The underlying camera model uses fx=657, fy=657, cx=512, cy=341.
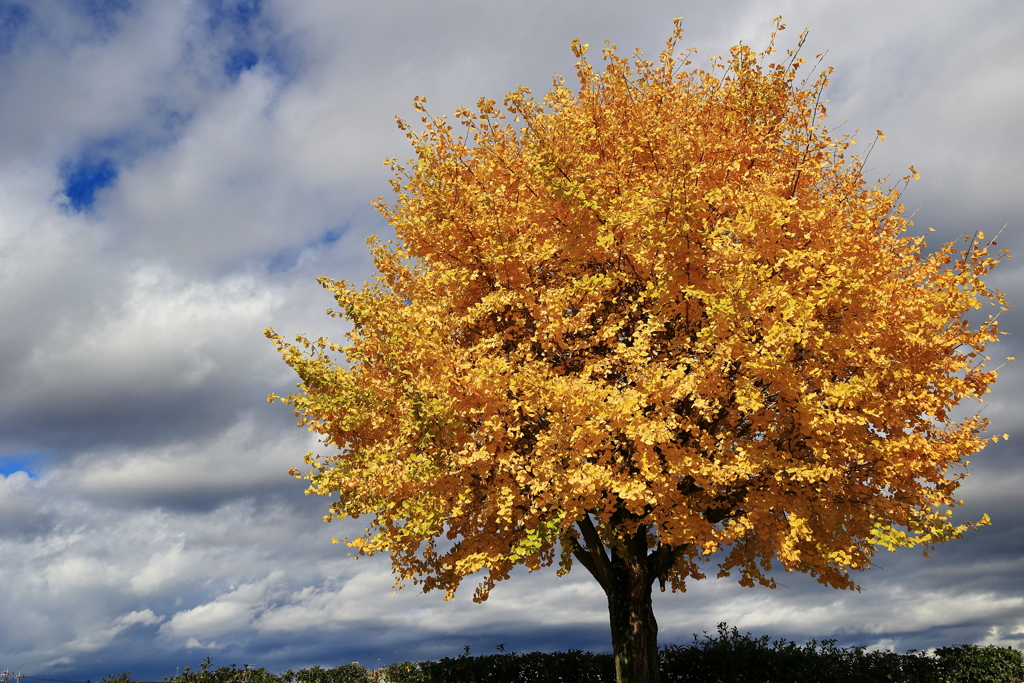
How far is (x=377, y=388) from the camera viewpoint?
10.6 metres

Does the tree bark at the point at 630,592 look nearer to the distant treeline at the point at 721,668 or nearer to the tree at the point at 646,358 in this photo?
the tree at the point at 646,358

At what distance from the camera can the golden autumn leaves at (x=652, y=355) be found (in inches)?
370

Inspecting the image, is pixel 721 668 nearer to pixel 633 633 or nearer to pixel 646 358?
pixel 633 633

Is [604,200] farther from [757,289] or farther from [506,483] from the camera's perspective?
[506,483]

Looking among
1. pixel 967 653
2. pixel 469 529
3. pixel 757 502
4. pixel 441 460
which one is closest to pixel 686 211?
pixel 757 502

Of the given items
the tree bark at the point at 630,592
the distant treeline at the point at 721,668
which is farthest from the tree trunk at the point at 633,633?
the distant treeline at the point at 721,668

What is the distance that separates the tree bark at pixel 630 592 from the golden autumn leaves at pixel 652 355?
1.22 meters

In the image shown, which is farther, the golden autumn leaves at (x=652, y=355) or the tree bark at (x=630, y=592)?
the tree bark at (x=630, y=592)

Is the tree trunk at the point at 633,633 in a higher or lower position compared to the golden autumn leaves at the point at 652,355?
lower

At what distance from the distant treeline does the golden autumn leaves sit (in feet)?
9.46

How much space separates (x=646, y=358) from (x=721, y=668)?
28.2ft

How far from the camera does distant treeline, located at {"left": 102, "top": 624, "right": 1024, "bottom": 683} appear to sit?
13.8 metres

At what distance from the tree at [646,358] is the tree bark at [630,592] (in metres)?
0.05

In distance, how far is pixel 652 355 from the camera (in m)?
11.0
